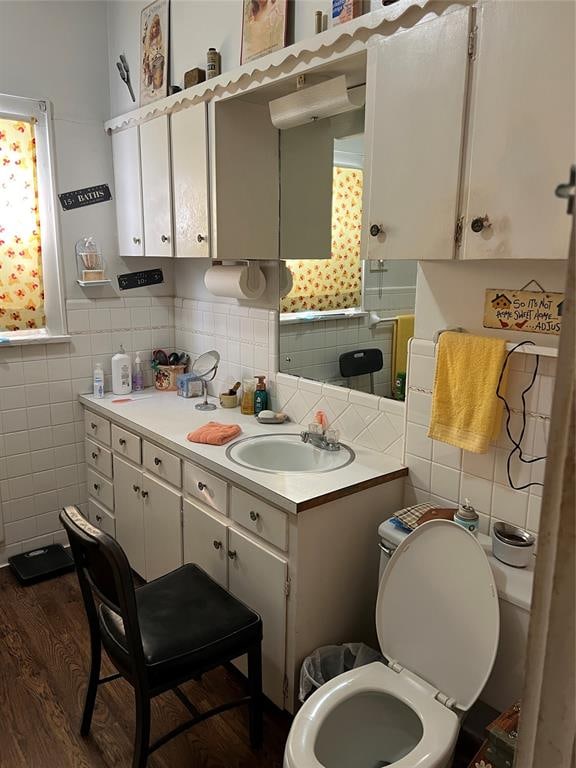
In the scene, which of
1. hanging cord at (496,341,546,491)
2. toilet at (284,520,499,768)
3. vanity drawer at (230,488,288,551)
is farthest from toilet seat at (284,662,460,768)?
hanging cord at (496,341,546,491)

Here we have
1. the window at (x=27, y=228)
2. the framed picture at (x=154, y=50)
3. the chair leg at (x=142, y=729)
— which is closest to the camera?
the chair leg at (x=142, y=729)

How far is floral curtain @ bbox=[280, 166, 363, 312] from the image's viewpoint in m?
2.16

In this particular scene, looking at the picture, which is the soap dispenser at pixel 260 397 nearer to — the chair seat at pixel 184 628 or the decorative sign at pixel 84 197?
the chair seat at pixel 184 628

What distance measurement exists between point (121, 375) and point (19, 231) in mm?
855

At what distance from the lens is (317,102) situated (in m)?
1.96

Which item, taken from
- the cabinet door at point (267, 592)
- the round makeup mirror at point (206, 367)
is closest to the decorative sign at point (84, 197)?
the round makeup mirror at point (206, 367)

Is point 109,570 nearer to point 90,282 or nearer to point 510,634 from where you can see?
point 510,634

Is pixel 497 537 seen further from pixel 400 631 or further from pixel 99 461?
pixel 99 461

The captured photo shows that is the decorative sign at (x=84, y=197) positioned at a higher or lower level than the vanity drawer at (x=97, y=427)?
higher

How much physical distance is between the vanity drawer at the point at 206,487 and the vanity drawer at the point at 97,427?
2.48 ft

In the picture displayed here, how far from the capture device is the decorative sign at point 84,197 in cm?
283

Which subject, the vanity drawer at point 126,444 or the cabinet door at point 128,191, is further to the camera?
the cabinet door at point 128,191

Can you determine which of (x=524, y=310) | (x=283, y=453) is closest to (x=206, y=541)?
(x=283, y=453)

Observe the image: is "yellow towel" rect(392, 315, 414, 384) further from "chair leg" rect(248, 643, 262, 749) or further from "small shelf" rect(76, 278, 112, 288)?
"small shelf" rect(76, 278, 112, 288)
